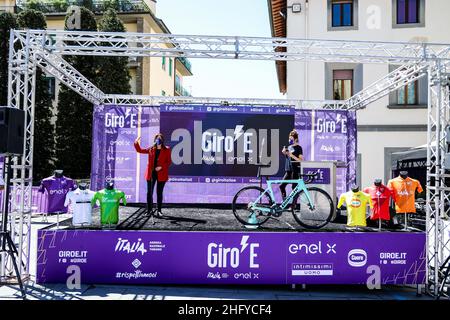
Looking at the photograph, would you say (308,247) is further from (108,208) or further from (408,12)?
(408,12)

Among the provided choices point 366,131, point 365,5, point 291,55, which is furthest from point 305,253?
point 365,5

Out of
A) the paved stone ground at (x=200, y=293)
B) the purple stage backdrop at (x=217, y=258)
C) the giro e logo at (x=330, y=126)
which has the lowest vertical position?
the paved stone ground at (x=200, y=293)

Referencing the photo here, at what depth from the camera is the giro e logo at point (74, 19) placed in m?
21.5

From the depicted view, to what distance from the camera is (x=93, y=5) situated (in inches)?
989

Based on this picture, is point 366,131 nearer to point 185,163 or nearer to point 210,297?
point 185,163

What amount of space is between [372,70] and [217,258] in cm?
1309

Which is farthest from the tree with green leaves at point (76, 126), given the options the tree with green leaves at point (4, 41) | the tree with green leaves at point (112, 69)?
the tree with green leaves at point (4, 41)

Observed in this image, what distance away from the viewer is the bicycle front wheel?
724 cm

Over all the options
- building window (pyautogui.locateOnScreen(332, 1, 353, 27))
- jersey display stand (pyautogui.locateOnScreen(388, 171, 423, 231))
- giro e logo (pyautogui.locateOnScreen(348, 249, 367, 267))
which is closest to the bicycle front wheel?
giro e logo (pyautogui.locateOnScreen(348, 249, 367, 267))

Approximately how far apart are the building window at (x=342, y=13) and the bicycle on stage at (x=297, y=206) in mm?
11899

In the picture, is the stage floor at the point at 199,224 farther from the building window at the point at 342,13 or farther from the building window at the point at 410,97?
the building window at the point at 342,13

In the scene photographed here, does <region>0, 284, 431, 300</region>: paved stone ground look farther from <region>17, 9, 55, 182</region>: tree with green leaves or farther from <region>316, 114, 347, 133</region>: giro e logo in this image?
<region>17, 9, 55, 182</region>: tree with green leaves

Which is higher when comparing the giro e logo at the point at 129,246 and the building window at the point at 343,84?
the building window at the point at 343,84

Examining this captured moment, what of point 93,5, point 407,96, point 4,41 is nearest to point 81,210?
point 407,96
